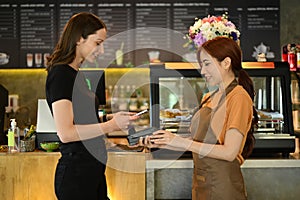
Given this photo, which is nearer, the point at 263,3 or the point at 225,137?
the point at 225,137

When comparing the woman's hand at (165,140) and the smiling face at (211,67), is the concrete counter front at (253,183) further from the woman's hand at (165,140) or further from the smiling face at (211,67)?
the smiling face at (211,67)

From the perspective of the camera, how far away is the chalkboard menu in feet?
17.1

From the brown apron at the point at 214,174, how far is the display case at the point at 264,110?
0.56 metres

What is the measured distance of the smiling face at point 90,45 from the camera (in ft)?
7.29

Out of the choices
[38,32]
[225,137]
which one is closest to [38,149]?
[225,137]

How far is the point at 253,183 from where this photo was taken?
2.94 metres

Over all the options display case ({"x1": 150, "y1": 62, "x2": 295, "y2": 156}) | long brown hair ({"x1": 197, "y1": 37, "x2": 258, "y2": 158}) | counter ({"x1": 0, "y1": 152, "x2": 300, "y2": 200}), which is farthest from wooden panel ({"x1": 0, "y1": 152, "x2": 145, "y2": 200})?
long brown hair ({"x1": 197, "y1": 37, "x2": 258, "y2": 158})

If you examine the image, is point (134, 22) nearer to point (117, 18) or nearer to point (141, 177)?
point (117, 18)

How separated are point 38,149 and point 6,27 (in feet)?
8.35

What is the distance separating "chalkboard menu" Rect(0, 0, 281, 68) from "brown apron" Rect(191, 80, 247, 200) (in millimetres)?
2978

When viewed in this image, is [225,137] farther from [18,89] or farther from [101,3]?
[18,89]

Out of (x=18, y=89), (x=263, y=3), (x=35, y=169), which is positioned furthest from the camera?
(x=18, y=89)

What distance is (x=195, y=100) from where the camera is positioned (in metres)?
3.18

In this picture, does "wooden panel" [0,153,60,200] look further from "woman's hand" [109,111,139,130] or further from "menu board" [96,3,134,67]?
"menu board" [96,3,134,67]
